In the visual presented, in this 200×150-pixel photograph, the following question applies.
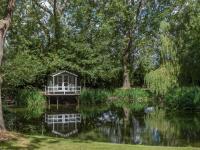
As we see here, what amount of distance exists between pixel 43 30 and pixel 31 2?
344 cm

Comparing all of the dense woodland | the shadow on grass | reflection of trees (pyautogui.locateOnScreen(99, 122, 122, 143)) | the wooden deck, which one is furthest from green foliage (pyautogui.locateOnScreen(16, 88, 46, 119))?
the shadow on grass

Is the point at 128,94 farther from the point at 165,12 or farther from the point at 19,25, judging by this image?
the point at 19,25

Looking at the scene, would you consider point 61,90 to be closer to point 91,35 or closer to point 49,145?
point 91,35

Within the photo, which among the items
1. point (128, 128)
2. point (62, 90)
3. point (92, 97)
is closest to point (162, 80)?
point (92, 97)

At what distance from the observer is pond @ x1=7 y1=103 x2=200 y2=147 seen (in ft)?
56.6

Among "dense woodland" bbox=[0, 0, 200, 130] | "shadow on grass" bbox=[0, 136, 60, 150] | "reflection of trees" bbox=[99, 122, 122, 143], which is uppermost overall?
"dense woodland" bbox=[0, 0, 200, 130]

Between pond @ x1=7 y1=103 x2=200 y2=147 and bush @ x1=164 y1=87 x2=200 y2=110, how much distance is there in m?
2.60

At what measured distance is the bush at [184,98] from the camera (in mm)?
29812

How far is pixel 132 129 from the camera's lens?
20438 millimetres

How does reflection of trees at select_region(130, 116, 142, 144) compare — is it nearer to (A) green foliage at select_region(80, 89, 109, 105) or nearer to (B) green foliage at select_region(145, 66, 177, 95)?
(B) green foliage at select_region(145, 66, 177, 95)

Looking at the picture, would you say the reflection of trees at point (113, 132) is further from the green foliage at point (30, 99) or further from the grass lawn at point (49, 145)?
the green foliage at point (30, 99)

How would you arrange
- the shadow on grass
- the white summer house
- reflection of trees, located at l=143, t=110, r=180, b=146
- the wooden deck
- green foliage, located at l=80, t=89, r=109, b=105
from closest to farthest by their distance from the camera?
the shadow on grass → reflection of trees, located at l=143, t=110, r=180, b=146 → green foliage, located at l=80, t=89, r=109, b=105 → the wooden deck → the white summer house

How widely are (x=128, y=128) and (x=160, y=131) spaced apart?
180 cm

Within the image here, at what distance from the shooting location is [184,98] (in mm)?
30109
